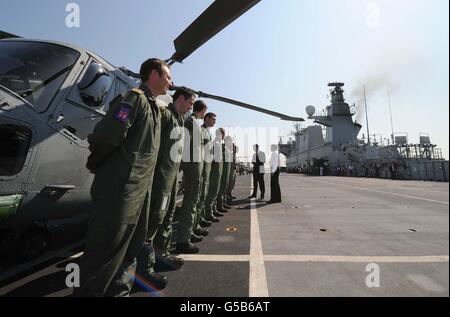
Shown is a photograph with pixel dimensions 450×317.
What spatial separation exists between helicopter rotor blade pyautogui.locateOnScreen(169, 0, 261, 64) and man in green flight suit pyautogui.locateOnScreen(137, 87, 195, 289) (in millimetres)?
1116

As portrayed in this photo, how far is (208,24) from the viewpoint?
3711 mm

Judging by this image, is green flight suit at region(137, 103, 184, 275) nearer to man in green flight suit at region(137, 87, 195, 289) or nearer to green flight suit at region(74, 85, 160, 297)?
man in green flight suit at region(137, 87, 195, 289)

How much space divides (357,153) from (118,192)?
39.2 m

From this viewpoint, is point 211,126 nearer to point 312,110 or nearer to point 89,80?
point 89,80

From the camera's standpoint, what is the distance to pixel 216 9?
3.43 metres

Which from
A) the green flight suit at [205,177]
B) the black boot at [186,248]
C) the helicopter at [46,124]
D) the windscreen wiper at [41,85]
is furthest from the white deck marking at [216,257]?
the windscreen wiper at [41,85]

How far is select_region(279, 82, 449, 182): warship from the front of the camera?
2533cm

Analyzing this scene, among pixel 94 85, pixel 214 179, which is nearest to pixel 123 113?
pixel 94 85

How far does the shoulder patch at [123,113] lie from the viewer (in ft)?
6.39

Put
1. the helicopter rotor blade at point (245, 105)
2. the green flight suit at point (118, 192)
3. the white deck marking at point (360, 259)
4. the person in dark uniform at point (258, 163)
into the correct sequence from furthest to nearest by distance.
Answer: the person in dark uniform at point (258, 163)
the helicopter rotor blade at point (245, 105)
the white deck marking at point (360, 259)
the green flight suit at point (118, 192)

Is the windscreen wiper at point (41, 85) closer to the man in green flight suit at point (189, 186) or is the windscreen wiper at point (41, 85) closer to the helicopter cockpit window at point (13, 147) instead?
the helicopter cockpit window at point (13, 147)

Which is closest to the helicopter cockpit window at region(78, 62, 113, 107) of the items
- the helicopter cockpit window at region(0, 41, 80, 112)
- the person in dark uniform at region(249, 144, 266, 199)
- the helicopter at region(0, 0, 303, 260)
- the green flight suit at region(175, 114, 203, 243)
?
the helicopter at region(0, 0, 303, 260)

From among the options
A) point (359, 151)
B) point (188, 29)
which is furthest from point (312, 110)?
point (188, 29)

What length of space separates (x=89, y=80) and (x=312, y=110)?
50235mm
